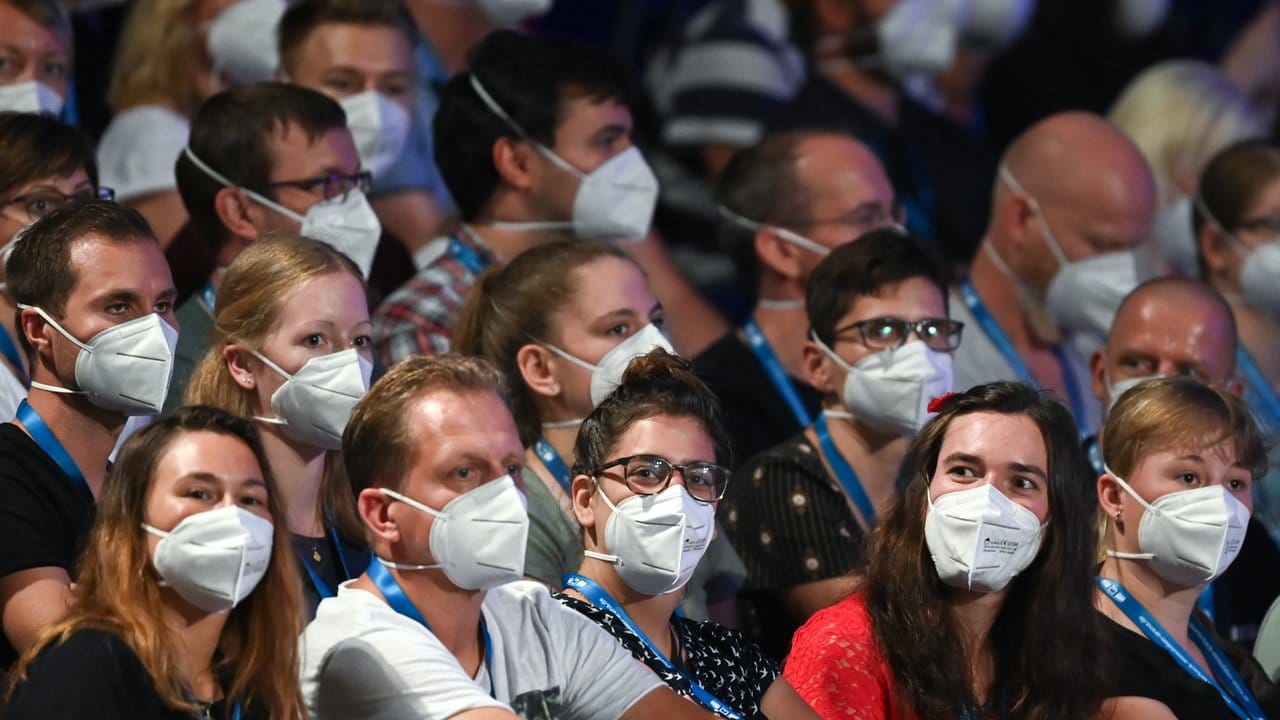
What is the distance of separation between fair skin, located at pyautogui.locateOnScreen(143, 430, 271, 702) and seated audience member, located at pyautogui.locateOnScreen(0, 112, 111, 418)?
3.80 feet

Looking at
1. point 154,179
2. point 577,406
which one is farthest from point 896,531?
point 154,179

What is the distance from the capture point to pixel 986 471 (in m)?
4.23

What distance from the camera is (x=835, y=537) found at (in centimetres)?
485

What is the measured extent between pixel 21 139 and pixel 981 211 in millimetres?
3516

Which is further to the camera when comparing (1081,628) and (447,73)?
(447,73)

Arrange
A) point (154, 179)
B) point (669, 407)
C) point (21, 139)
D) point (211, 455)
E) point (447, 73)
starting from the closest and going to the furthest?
point (211, 455), point (669, 407), point (21, 139), point (154, 179), point (447, 73)

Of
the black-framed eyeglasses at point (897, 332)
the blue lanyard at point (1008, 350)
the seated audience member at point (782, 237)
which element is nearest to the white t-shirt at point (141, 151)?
the seated audience member at point (782, 237)

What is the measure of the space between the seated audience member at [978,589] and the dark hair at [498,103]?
181 centimetres

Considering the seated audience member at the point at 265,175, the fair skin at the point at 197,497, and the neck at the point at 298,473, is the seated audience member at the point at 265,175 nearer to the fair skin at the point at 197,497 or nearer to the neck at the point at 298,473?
the neck at the point at 298,473

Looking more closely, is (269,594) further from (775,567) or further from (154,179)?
(154,179)

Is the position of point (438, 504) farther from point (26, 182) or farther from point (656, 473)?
point (26, 182)

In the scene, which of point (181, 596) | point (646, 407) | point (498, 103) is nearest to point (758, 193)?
point (498, 103)

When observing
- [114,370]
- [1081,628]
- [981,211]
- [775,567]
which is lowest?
[981,211]

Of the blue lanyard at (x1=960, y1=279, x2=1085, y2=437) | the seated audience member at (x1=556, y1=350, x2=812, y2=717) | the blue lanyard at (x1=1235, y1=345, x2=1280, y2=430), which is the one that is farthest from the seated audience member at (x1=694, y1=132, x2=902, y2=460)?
the seated audience member at (x1=556, y1=350, x2=812, y2=717)
